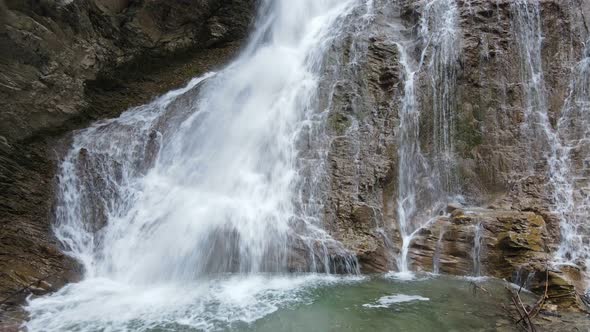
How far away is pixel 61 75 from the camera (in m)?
10.4

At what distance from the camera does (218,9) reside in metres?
13.9

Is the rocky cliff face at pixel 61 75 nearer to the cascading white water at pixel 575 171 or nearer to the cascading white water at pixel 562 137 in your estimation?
the cascading white water at pixel 562 137

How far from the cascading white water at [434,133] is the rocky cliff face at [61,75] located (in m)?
6.74

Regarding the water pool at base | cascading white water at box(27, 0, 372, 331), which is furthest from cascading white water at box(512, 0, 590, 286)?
cascading white water at box(27, 0, 372, 331)

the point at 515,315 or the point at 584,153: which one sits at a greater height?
the point at 584,153

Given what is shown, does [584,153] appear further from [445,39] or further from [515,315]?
[515,315]

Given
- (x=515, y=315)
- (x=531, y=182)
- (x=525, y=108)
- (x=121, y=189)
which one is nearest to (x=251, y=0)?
(x=121, y=189)

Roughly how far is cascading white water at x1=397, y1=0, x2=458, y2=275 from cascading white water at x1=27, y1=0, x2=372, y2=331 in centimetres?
221

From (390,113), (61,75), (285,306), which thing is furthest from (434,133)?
(61,75)

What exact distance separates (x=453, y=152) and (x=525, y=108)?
236cm

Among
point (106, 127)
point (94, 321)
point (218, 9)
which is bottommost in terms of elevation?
point (94, 321)

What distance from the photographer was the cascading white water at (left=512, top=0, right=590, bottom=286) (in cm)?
892

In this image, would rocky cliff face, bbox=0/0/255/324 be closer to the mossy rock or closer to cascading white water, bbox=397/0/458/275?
the mossy rock

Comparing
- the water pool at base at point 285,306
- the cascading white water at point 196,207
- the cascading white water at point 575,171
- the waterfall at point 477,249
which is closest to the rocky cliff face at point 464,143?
the waterfall at point 477,249
